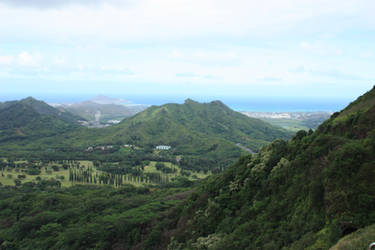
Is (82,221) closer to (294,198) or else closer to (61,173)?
(294,198)

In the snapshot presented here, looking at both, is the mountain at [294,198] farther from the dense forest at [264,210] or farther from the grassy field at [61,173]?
the grassy field at [61,173]

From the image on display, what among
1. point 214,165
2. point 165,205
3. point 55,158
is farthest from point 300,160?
point 55,158

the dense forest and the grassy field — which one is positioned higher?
the dense forest

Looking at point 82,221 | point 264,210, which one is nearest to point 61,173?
point 82,221

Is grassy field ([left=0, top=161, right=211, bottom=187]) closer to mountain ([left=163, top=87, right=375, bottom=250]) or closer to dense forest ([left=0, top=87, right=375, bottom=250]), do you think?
dense forest ([left=0, top=87, right=375, bottom=250])

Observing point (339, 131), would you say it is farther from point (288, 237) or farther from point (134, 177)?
point (134, 177)

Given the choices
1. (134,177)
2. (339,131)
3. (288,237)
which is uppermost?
(339,131)

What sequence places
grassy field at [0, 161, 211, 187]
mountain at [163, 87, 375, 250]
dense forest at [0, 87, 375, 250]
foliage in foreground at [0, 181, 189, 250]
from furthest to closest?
grassy field at [0, 161, 211, 187] < foliage in foreground at [0, 181, 189, 250] < dense forest at [0, 87, 375, 250] < mountain at [163, 87, 375, 250]

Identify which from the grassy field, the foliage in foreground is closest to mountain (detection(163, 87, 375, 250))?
the foliage in foreground
